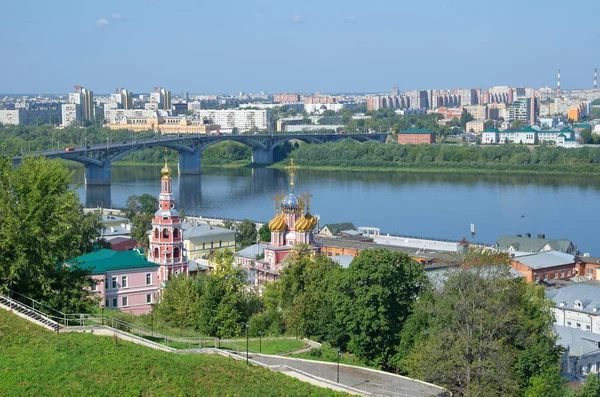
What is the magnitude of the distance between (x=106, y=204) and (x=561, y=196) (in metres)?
12.9

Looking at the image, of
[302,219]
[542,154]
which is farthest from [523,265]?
[542,154]

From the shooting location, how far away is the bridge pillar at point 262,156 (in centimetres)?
4397

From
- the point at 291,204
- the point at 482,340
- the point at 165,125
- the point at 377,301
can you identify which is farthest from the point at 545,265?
the point at 165,125

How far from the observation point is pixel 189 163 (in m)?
40.0

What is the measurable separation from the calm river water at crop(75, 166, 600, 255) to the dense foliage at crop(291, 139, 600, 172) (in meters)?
1.66

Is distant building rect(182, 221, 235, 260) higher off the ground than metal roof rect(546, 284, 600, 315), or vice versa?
distant building rect(182, 221, 235, 260)

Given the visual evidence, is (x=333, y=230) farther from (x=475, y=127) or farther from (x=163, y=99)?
(x=163, y=99)

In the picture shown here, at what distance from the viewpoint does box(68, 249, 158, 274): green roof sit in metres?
11.5

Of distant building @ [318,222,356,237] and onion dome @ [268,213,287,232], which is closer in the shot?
onion dome @ [268,213,287,232]

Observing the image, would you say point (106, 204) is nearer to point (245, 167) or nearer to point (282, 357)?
point (245, 167)

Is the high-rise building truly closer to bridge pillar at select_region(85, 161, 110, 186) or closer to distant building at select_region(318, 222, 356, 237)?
bridge pillar at select_region(85, 161, 110, 186)

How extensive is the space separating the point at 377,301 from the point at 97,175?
26.9 m

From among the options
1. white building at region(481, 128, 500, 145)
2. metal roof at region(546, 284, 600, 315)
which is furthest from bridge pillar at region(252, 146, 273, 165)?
metal roof at region(546, 284, 600, 315)

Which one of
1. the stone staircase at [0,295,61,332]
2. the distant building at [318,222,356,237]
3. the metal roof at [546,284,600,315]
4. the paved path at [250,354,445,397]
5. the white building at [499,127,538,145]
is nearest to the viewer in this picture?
the stone staircase at [0,295,61,332]
